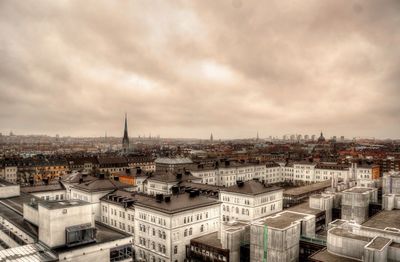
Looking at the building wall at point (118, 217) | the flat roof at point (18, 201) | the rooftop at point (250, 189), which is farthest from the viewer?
the rooftop at point (250, 189)

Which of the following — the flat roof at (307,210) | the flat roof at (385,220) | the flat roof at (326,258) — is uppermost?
the flat roof at (385,220)

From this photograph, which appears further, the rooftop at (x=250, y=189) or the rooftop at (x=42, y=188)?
the rooftop at (x=42, y=188)

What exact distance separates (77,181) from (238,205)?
4838 cm

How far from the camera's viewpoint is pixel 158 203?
221ft

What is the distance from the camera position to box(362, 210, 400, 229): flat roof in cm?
6072

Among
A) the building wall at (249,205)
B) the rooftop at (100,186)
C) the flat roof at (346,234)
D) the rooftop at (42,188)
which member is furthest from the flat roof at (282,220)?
the rooftop at (42,188)

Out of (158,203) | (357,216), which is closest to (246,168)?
(357,216)

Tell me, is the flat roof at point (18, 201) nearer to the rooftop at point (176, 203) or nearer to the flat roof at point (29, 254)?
the rooftop at point (176, 203)

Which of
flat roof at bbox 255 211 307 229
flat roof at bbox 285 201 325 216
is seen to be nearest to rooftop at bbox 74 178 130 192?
flat roof at bbox 255 211 307 229

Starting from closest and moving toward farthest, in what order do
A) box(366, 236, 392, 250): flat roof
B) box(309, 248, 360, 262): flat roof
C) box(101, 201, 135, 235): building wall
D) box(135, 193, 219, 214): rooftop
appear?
box(366, 236, 392, 250): flat roof
box(309, 248, 360, 262): flat roof
box(135, 193, 219, 214): rooftop
box(101, 201, 135, 235): building wall

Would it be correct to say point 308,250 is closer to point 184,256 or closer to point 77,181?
point 184,256

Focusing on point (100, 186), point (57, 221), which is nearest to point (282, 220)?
point (57, 221)

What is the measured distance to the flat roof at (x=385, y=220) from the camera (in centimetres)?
6072

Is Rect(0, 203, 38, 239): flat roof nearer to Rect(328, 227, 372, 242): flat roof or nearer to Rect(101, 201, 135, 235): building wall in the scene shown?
Rect(101, 201, 135, 235): building wall
